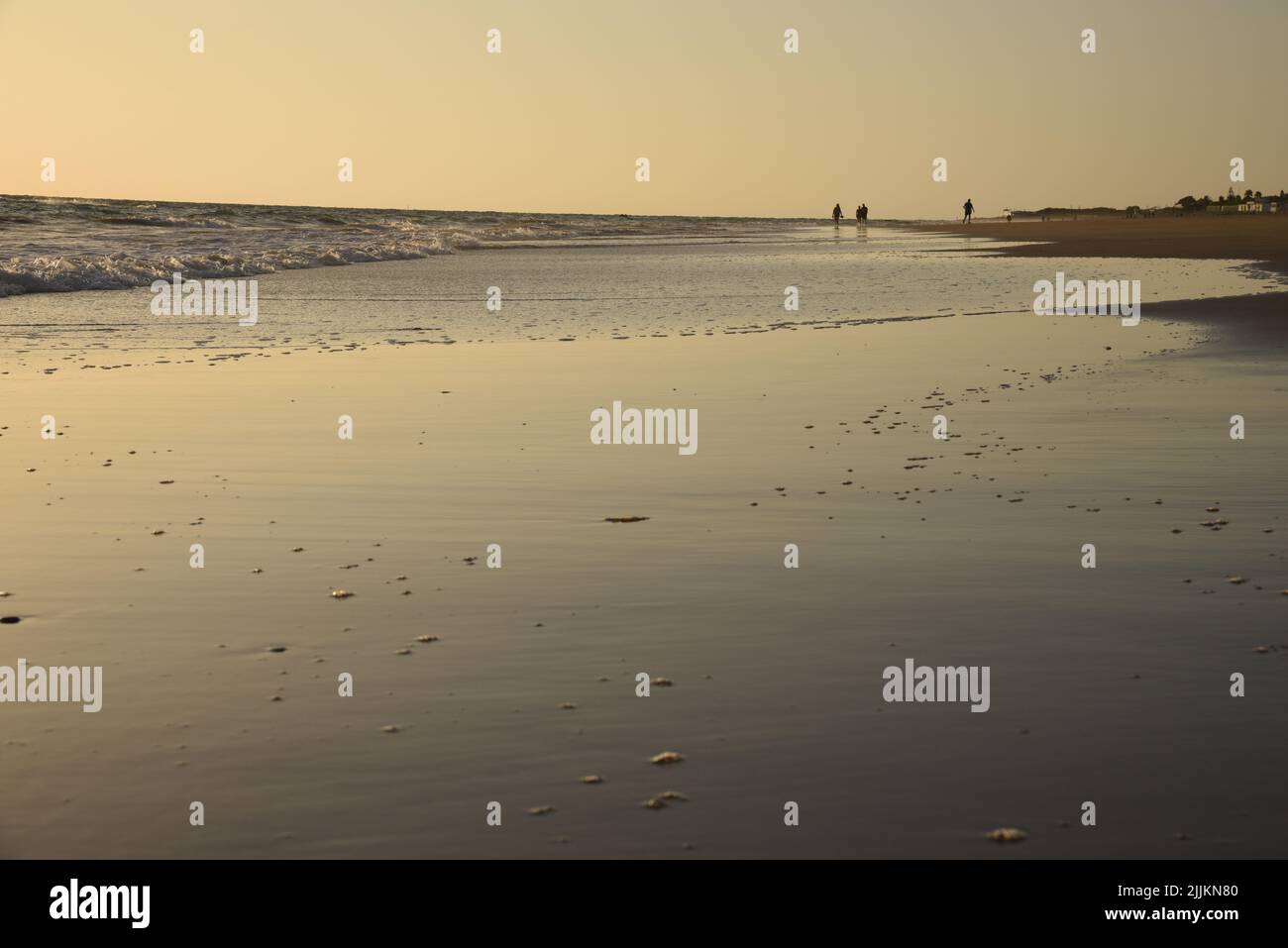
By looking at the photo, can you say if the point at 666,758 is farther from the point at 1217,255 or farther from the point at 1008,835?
the point at 1217,255

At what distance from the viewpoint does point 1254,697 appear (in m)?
6.28

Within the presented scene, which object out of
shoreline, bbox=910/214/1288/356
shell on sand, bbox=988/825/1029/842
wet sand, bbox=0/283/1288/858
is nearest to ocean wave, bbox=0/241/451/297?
wet sand, bbox=0/283/1288/858

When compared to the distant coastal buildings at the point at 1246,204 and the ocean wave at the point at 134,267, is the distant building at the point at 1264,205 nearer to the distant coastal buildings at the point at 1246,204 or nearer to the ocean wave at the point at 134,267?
the distant coastal buildings at the point at 1246,204

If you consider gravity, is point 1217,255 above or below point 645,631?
above

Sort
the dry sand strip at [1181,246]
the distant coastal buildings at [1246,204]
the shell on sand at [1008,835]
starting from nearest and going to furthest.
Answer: the shell on sand at [1008,835]
the dry sand strip at [1181,246]
the distant coastal buildings at [1246,204]

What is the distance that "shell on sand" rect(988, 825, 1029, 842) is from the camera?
5020 mm

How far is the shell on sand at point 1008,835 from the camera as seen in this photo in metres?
5.02

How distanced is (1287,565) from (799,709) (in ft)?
12.3

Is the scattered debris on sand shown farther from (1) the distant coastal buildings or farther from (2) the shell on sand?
(1) the distant coastal buildings

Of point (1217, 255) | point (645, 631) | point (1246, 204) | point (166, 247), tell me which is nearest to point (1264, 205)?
point (1246, 204)

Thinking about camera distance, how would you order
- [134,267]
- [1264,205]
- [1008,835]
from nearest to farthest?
1. [1008,835]
2. [134,267]
3. [1264,205]

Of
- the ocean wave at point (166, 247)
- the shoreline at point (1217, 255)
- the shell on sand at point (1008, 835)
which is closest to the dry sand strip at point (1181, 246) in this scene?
the shoreline at point (1217, 255)

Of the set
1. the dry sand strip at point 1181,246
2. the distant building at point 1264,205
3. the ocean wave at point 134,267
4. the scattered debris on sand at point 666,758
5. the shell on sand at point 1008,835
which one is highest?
the distant building at point 1264,205

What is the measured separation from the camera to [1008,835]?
5.04m
